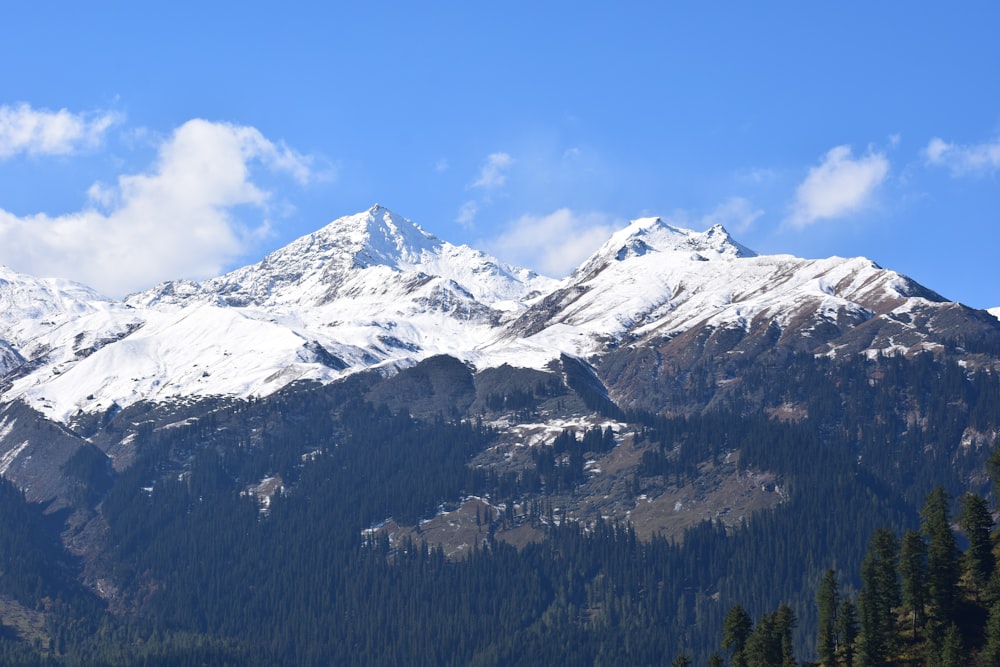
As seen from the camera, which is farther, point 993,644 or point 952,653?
point 952,653

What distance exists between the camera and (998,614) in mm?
196000

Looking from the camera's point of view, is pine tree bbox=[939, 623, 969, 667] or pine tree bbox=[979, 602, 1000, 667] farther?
pine tree bbox=[939, 623, 969, 667]

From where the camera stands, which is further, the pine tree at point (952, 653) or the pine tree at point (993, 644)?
the pine tree at point (952, 653)

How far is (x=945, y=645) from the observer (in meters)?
198

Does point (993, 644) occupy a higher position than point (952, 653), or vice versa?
point (993, 644)

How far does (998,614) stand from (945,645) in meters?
7.11
